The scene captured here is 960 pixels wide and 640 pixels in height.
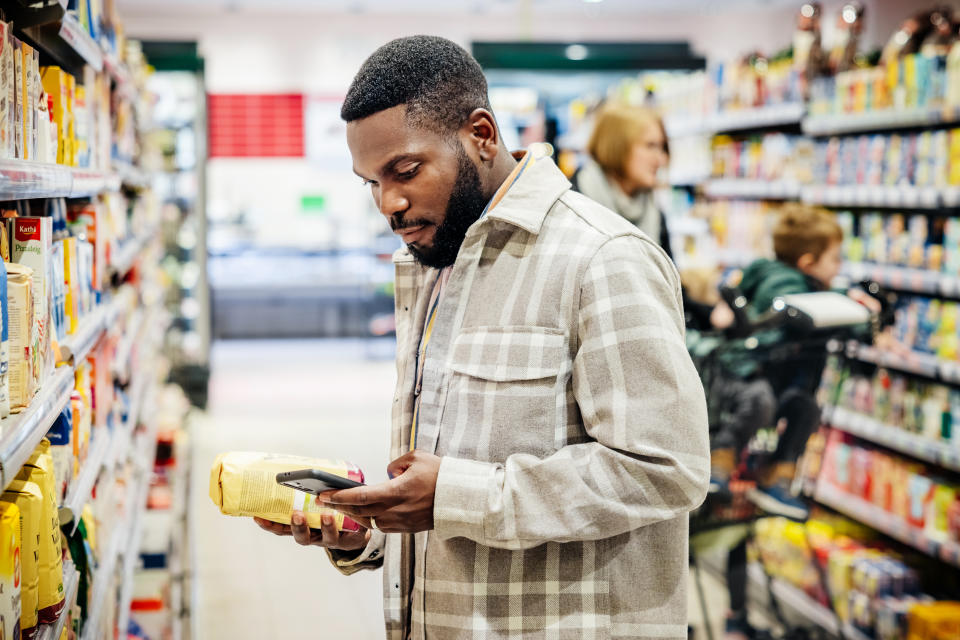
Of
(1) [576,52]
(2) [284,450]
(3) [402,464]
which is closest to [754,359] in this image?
(3) [402,464]

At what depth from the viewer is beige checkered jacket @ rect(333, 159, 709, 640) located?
136cm

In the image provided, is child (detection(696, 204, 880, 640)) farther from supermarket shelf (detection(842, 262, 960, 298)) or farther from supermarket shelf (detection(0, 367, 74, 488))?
supermarket shelf (detection(0, 367, 74, 488))

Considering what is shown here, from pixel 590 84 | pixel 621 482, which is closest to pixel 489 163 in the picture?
pixel 621 482

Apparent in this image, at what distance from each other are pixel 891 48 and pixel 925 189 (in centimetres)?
70

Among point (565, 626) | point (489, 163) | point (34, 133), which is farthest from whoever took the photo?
point (34, 133)

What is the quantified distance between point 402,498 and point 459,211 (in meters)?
0.47

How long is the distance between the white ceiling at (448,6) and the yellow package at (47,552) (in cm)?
963

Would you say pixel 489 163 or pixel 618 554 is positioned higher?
pixel 489 163

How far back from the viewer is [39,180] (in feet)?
5.38

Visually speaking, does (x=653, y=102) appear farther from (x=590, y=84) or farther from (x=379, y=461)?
(x=379, y=461)

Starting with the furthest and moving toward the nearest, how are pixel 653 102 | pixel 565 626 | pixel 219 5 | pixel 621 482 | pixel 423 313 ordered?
1. pixel 219 5
2. pixel 653 102
3. pixel 423 313
4. pixel 565 626
5. pixel 621 482

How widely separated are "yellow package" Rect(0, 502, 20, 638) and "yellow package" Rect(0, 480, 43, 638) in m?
0.07

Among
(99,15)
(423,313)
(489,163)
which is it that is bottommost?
(423,313)

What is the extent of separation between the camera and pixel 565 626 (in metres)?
1.49
